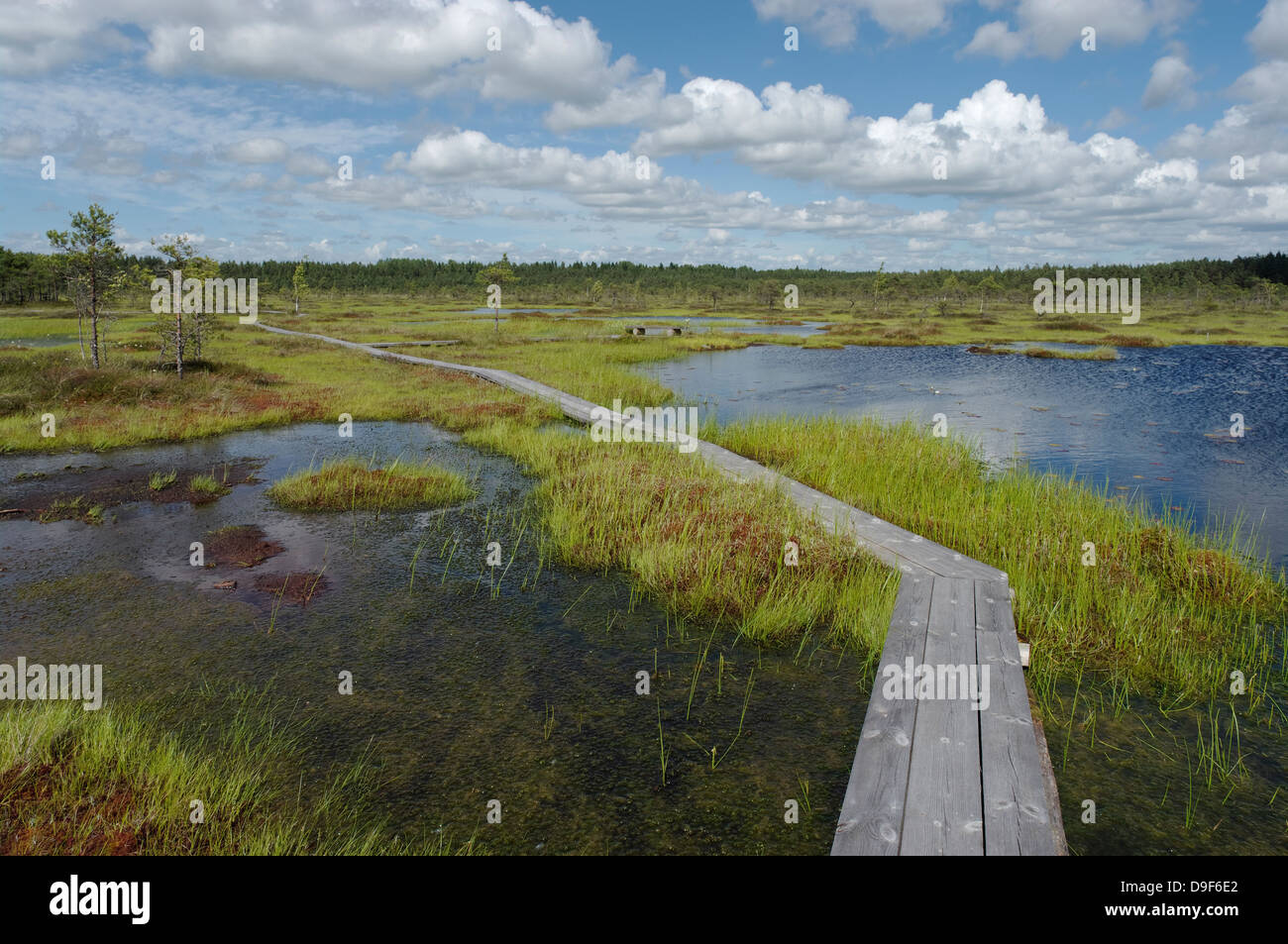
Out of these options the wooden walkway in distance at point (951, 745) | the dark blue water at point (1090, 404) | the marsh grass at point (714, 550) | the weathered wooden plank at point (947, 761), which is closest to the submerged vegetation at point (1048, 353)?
the dark blue water at point (1090, 404)

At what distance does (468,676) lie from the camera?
741cm

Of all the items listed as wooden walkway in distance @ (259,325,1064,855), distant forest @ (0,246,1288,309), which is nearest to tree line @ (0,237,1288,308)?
distant forest @ (0,246,1288,309)

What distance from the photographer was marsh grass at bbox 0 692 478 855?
4.66 meters

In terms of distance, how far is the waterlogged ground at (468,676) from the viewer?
5.45 meters

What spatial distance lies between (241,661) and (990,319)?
281 feet

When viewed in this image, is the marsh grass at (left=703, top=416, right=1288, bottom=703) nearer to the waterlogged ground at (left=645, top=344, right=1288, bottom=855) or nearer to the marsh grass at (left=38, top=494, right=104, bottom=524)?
the waterlogged ground at (left=645, top=344, right=1288, bottom=855)

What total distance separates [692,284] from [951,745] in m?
153

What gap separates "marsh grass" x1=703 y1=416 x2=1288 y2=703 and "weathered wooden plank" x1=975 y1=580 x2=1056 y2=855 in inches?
43.3

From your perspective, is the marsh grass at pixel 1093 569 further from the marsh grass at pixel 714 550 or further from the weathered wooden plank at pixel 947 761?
the marsh grass at pixel 714 550

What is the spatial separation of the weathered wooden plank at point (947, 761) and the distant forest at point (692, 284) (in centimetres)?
9563

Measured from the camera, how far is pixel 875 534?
1020cm

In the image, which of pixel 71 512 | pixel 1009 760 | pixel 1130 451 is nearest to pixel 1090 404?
pixel 1130 451
